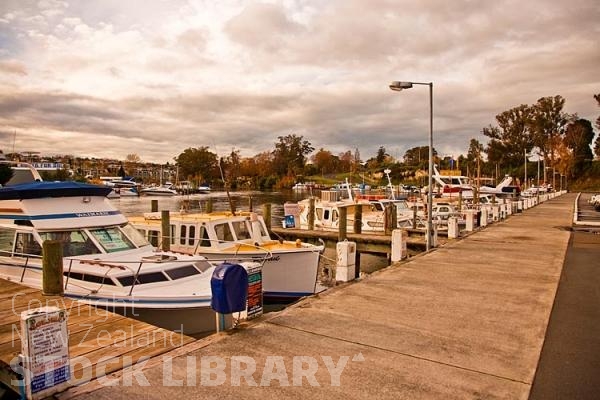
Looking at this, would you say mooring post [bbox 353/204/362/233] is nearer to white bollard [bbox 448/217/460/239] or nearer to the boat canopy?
white bollard [bbox 448/217/460/239]

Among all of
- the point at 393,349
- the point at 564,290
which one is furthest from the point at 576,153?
the point at 393,349

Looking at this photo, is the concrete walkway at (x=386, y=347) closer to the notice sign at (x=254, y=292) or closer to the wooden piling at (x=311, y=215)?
the notice sign at (x=254, y=292)

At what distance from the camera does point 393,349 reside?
611cm

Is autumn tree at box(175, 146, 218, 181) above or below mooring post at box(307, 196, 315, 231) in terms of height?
above

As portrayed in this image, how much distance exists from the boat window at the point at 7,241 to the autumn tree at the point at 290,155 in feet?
483

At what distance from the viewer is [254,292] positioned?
7.33 meters

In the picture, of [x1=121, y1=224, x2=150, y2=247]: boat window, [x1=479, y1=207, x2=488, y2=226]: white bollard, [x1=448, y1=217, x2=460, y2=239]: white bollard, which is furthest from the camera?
[x1=479, y1=207, x2=488, y2=226]: white bollard

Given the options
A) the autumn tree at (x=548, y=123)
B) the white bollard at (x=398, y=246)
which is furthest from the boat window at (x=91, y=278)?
the autumn tree at (x=548, y=123)

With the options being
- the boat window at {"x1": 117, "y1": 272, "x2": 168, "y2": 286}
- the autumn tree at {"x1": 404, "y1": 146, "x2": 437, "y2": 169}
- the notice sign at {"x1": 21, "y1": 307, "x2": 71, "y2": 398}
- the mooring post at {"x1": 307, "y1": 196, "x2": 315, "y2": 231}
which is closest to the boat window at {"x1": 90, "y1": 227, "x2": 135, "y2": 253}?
the boat window at {"x1": 117, "y1": 272, "x2": 168, "y2": 286}

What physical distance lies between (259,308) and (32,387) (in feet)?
11.6

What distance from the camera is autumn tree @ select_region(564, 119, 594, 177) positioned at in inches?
3514

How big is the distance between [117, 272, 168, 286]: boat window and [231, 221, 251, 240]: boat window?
4766 mm

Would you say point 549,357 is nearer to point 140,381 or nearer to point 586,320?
point 586,320

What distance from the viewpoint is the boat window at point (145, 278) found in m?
9.71
